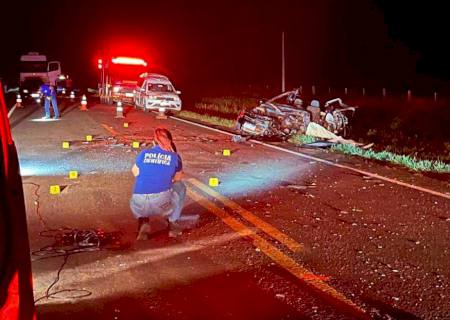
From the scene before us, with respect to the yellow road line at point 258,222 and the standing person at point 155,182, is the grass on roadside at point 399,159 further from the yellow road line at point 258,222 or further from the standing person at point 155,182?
the standing person at point 155,182

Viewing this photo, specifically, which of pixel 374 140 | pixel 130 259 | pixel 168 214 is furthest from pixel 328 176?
pixel 374 140

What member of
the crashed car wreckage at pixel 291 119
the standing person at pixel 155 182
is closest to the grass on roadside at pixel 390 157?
the crashed car wreckage at pixel 291 119

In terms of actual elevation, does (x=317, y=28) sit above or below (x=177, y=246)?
above

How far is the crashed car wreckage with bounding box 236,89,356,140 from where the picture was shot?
16.5m

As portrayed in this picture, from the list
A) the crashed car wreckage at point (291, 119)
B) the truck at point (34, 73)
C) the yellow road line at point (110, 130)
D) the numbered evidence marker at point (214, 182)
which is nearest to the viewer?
the numbered evidence marker at point (214, 182)

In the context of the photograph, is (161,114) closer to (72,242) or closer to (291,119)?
(291,119)

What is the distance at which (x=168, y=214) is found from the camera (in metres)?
6.92

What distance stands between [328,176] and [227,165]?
6.95 feet

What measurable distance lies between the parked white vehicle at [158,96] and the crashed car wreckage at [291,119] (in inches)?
331

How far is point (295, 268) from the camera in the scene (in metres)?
5.70

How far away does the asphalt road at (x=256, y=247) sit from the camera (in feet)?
16.0

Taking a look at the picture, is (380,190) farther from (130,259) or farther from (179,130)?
(179,130)

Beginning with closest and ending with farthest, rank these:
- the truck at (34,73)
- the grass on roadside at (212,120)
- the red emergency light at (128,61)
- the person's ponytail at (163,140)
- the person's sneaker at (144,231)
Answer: the person's sneaker at (144,231) < the person's ponytail at (163,140) < the grass on roadside at (212,120) < the red emergency light at (128,61) < the truck at (34,73)

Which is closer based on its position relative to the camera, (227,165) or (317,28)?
(227,165)
